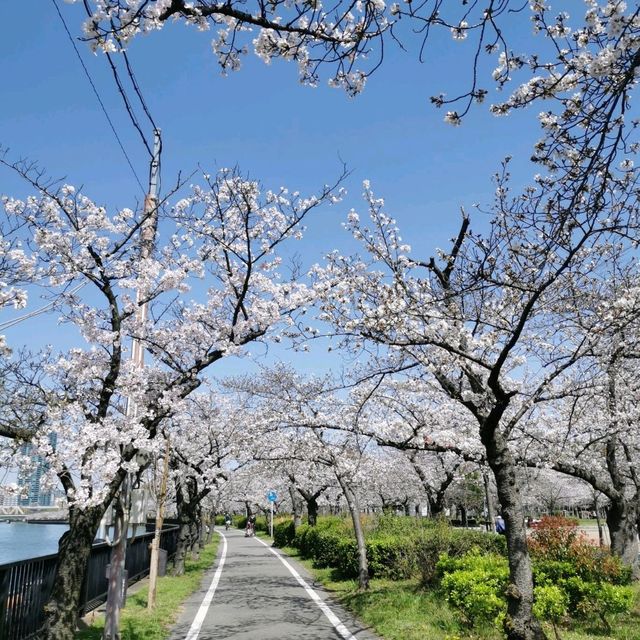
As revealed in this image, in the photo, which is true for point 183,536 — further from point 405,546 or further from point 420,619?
point 420,619

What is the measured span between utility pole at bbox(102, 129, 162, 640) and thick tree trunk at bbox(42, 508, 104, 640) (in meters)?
0.84

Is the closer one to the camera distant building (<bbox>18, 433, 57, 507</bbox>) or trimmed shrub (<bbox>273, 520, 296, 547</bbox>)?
distant building (<bbox>18, 433, 57, 507</bbox>)

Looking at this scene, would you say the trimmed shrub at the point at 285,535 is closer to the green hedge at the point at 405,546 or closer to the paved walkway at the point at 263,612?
the green hedge at the point at 405,546

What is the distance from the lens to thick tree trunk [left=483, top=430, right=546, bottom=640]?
6652 mm

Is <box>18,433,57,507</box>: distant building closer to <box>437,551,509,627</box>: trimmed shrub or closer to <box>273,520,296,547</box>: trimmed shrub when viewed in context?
<box>437,551,509,627</box>: trimmed shrub

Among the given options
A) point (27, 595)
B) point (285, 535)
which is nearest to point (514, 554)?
point (27, 595)

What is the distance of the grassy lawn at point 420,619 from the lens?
27.1ft

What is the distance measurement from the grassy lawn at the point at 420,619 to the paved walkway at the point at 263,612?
354 millimetres

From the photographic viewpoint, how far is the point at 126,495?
8.66 meters

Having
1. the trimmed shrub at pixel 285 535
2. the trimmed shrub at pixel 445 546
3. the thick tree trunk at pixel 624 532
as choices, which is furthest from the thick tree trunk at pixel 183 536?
the trimmed shrub at pixel 285 535

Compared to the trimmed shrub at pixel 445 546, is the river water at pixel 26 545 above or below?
below

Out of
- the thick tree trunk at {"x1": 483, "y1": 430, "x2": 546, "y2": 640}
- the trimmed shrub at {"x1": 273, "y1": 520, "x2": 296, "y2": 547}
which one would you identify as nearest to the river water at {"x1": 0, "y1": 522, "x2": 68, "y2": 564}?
the thick tree trunk at {"x1": 483, "y1": 430, "x2": 546, "y2": 640}

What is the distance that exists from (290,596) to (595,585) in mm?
7623

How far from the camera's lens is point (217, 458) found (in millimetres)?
21172
